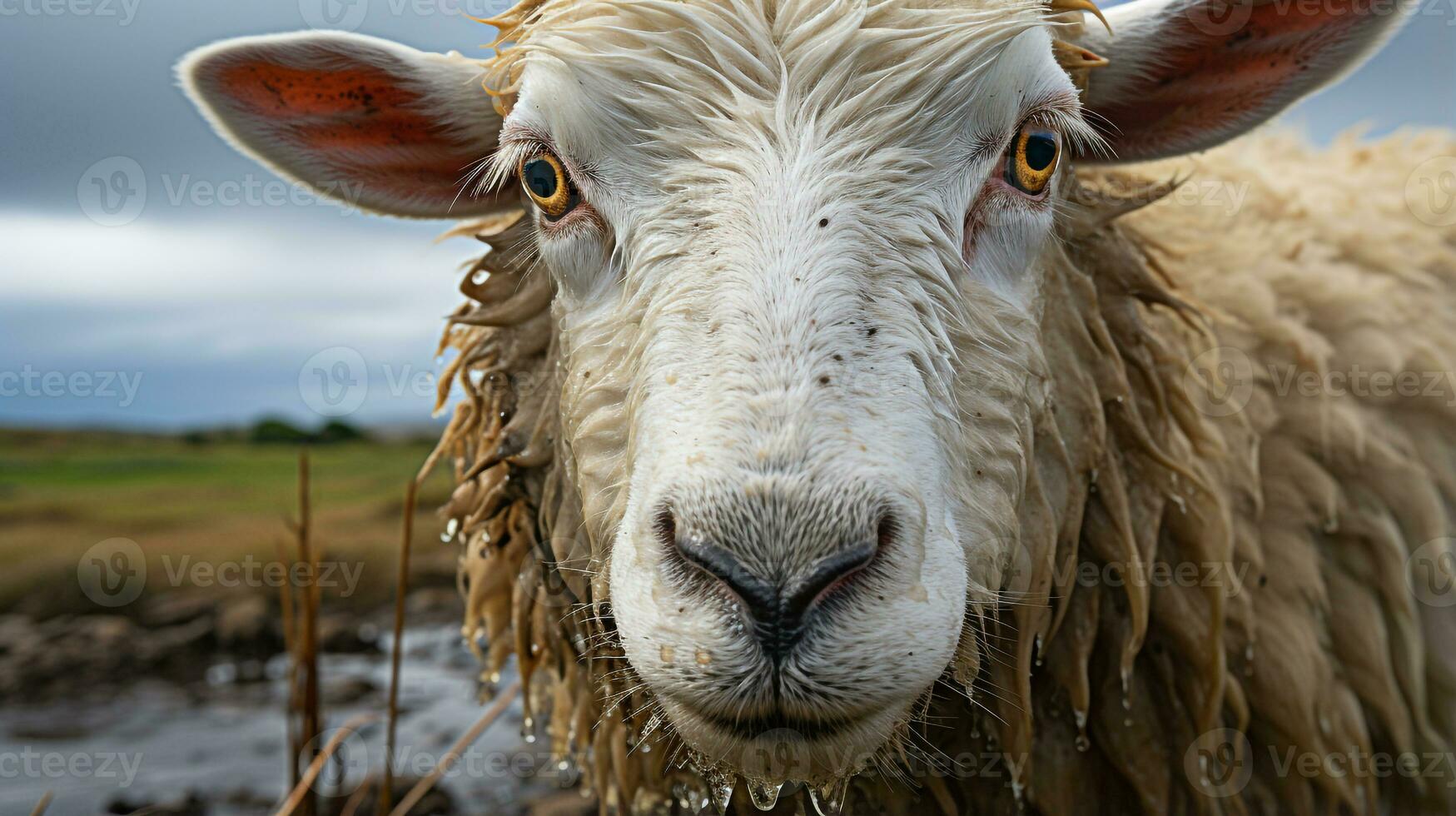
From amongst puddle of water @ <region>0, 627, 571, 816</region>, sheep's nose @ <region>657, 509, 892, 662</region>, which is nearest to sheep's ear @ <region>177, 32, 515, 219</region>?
sheep's nose @ <region>657, 509, 892, 662</region>

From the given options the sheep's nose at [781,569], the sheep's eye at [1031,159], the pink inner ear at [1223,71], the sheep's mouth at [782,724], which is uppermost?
the pink inner ear at [1223,71]

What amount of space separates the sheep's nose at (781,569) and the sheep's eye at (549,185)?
1.12 m

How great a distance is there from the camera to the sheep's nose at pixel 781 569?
151 cm

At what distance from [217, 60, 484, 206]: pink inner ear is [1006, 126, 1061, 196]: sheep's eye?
5.01 ft

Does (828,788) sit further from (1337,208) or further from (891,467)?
(1337,208)

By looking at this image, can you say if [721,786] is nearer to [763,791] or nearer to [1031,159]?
[763,791]

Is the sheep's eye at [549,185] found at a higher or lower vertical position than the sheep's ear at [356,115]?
lower

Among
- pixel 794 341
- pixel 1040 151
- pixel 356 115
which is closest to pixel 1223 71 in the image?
pixel 1040 151

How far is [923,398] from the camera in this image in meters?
1.82

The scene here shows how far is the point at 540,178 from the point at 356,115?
0.90 meters

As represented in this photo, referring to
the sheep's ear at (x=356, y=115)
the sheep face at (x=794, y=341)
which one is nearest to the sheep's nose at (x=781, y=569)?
the sheep face at (x=794, y=341)

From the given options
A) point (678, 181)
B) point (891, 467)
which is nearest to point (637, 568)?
point (891, 467)

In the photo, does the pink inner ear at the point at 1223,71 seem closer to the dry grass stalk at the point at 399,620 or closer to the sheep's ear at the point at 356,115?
the sheep's ear at the point at 356,115

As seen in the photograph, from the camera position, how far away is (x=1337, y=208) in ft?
11.9
